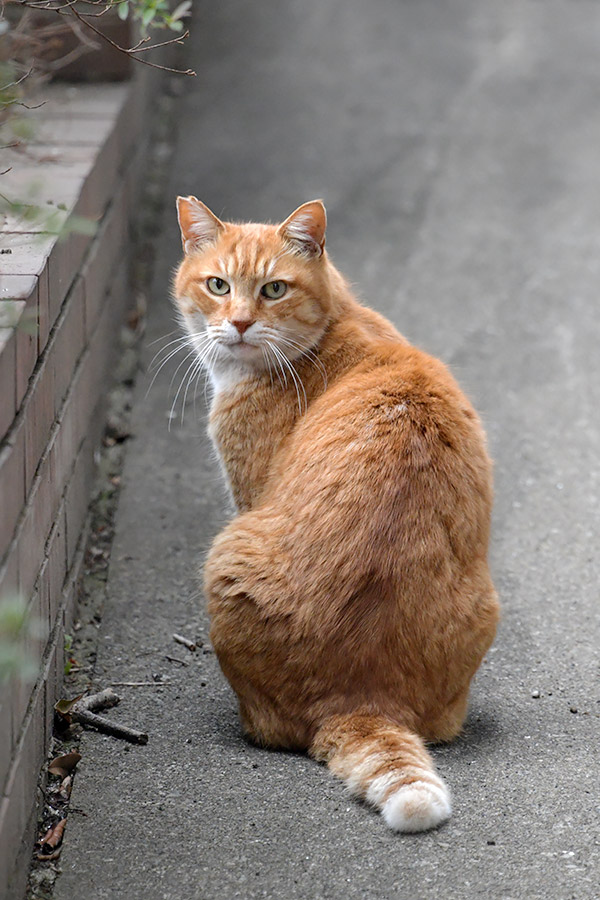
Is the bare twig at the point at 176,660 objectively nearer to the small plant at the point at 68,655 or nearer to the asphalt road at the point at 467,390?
the asphalt road at the point at 467,390

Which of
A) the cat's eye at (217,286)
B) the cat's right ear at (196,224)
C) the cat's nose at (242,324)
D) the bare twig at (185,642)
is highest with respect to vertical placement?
the cat's right ear at (196,224)

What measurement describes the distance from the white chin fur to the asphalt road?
6cm

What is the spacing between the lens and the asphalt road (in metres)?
2.34

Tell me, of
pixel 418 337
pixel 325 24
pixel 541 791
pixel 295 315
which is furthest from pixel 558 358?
pixel 325 24

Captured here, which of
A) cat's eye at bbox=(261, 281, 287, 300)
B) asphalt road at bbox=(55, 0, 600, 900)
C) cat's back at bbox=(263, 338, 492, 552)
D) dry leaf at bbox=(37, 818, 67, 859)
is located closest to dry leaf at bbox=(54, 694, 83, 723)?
asphalt road at bbox=(55, 0, 600, 900)

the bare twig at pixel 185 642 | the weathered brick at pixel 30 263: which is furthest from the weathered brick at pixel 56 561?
the weathered brick at pixel 30 263

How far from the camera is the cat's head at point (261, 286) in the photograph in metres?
2.91

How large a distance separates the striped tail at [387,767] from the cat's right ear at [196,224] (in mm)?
1420

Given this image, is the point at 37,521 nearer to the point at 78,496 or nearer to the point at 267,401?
the point at 267,401

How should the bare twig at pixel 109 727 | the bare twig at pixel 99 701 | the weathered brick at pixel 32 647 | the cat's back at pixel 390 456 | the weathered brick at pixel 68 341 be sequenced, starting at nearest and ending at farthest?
1. the weathered brick at pixel 32 647
2. the cat's back at pixel 390 456
3. the bare twig at pixel 109 727
4. the bare twig at pixel 99 701
5. the weathered brick at pixel 68 341

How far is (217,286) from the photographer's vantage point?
118 inches

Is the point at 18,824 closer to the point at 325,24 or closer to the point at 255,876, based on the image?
the point at 255,876

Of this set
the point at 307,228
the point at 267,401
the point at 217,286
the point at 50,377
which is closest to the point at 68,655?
the point at 50,377

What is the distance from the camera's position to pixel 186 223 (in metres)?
3.10
